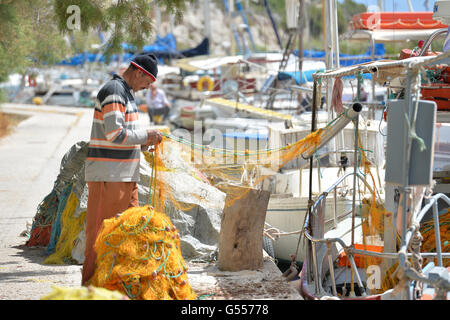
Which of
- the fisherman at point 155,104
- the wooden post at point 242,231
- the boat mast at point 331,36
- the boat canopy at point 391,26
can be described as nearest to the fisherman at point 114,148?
the wooden post at point 242,231

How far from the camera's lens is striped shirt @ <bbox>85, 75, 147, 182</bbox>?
193 inches

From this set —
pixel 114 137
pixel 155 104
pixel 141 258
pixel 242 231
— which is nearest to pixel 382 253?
pixel 242 231

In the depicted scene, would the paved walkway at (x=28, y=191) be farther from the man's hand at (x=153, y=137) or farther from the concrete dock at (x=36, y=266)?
the man's hand at (x=153, y=137)

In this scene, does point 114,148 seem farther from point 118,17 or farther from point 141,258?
point 118,17

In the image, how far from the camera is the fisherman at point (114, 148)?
493 centimetres

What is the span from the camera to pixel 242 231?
579 cm

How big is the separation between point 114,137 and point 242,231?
5.29 feet

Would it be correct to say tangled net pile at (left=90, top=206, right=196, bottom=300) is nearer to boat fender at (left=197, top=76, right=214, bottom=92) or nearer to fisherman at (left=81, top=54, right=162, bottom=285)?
fisherman at (left=81, top=54, right=162, bottom=285)

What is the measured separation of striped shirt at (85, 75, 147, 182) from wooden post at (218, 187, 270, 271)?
1.13 meters

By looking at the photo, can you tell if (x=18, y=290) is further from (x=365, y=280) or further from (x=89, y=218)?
(x=365, y=280)

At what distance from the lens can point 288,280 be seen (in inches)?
227

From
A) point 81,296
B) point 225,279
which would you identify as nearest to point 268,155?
point 225,279

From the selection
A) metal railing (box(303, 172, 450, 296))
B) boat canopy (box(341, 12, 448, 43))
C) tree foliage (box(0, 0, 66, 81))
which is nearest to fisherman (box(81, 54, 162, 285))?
metal railing (box(303, 172, 450, 296))
